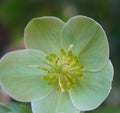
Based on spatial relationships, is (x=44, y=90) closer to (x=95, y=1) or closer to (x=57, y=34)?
(x=57, y=34)

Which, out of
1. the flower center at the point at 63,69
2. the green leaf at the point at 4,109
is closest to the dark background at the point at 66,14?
the flower center at the point at 63,69

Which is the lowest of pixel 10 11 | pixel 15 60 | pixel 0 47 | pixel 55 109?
pixel 0 47

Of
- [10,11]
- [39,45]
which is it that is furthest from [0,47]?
[39,45]

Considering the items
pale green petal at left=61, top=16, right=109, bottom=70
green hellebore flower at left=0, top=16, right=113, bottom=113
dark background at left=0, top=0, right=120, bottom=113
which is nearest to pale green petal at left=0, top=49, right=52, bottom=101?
green hellebore flower at left=0, top=16, right=113, bottom=113

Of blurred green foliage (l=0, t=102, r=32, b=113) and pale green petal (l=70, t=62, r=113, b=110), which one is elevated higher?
pale green petal (l=70, t=62, r=113, b=110)

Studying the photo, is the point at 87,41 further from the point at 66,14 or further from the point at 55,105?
the point at 66,14

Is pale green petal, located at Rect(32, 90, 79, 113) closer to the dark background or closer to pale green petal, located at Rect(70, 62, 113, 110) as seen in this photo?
pale green petal, located at Rect(70, 62, 113, 110)

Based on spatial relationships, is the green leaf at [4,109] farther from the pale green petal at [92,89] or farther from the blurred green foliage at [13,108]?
the pale green petal at [92,89]
